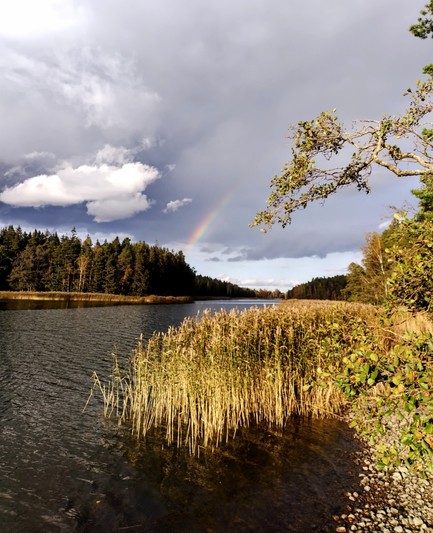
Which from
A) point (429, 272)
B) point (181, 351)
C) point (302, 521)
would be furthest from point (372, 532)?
point (181, 351)

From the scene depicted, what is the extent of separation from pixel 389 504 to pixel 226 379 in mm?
6149

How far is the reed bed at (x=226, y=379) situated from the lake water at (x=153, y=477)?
33.2 inches

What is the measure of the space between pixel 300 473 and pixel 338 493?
4.46ft

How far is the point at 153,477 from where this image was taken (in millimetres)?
9688

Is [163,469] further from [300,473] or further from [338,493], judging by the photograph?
[338,493]

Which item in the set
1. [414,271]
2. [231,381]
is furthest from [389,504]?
[414,271]

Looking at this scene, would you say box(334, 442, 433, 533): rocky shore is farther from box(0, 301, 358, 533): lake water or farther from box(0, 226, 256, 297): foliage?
box(0, 226, 256, 297): foliage

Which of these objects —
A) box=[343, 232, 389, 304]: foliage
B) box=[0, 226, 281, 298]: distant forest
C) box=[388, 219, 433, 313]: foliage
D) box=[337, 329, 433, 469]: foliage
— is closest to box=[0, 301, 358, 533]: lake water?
box=[337, 329, 433, 469]: foliage

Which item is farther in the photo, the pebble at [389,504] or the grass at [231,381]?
the grass at [231,381]

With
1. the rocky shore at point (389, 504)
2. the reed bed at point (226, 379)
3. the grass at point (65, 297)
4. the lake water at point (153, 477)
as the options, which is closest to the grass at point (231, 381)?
the reed bed at point (226, 379)

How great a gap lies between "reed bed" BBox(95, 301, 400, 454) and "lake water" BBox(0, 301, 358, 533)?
842 millimetres

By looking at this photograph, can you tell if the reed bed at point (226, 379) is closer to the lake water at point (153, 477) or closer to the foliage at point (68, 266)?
the lake water at point (153, 477)

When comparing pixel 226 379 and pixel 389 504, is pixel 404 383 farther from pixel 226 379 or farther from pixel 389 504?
pixel 226 379

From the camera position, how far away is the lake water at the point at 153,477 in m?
7.88
